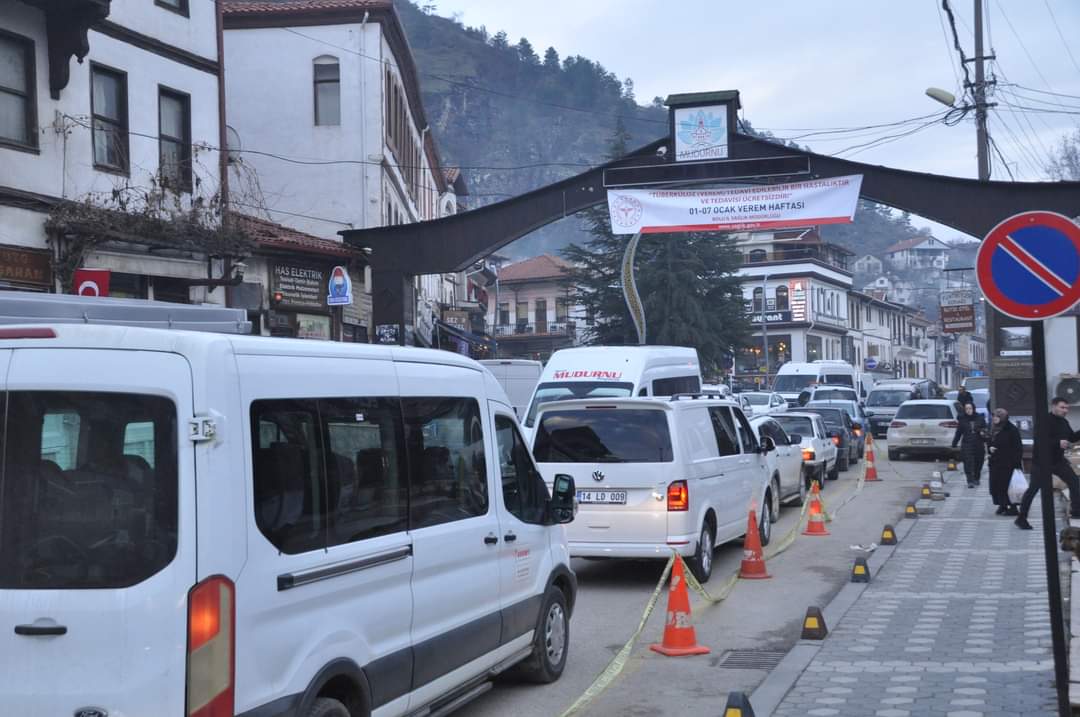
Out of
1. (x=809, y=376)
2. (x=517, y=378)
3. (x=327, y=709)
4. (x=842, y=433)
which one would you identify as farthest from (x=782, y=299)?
(x=327, y=709)

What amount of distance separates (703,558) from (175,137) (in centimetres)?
1351

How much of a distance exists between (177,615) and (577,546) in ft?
26.3

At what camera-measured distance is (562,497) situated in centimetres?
816

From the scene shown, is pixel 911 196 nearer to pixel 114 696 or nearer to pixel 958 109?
pixel 958 109

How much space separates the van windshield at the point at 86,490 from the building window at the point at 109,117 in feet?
50.5

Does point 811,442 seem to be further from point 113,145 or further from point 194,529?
point 194,529

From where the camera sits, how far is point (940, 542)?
15.1m

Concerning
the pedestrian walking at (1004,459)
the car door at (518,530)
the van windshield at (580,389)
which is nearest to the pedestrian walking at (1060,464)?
the pedestrian walking at (1004,459)

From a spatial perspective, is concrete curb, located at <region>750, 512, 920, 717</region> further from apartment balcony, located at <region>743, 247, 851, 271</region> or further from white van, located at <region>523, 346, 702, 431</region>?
apartment balcony, located at <region>743, 247, 851, 271</region>

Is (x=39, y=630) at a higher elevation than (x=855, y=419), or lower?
higher

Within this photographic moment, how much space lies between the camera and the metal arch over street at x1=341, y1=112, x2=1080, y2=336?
22.9 metres

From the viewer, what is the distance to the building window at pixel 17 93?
16.9 metres

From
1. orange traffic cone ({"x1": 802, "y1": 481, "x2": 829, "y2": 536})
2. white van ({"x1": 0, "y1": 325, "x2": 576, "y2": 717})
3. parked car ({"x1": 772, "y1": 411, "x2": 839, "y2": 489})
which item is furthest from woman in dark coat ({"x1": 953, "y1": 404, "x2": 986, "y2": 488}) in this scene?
white van ({"x1": 0, "y1": 325, "x2": 576, "y2": 717})

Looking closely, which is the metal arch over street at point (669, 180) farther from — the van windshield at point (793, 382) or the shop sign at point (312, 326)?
the van windshield at point (793, 382)
